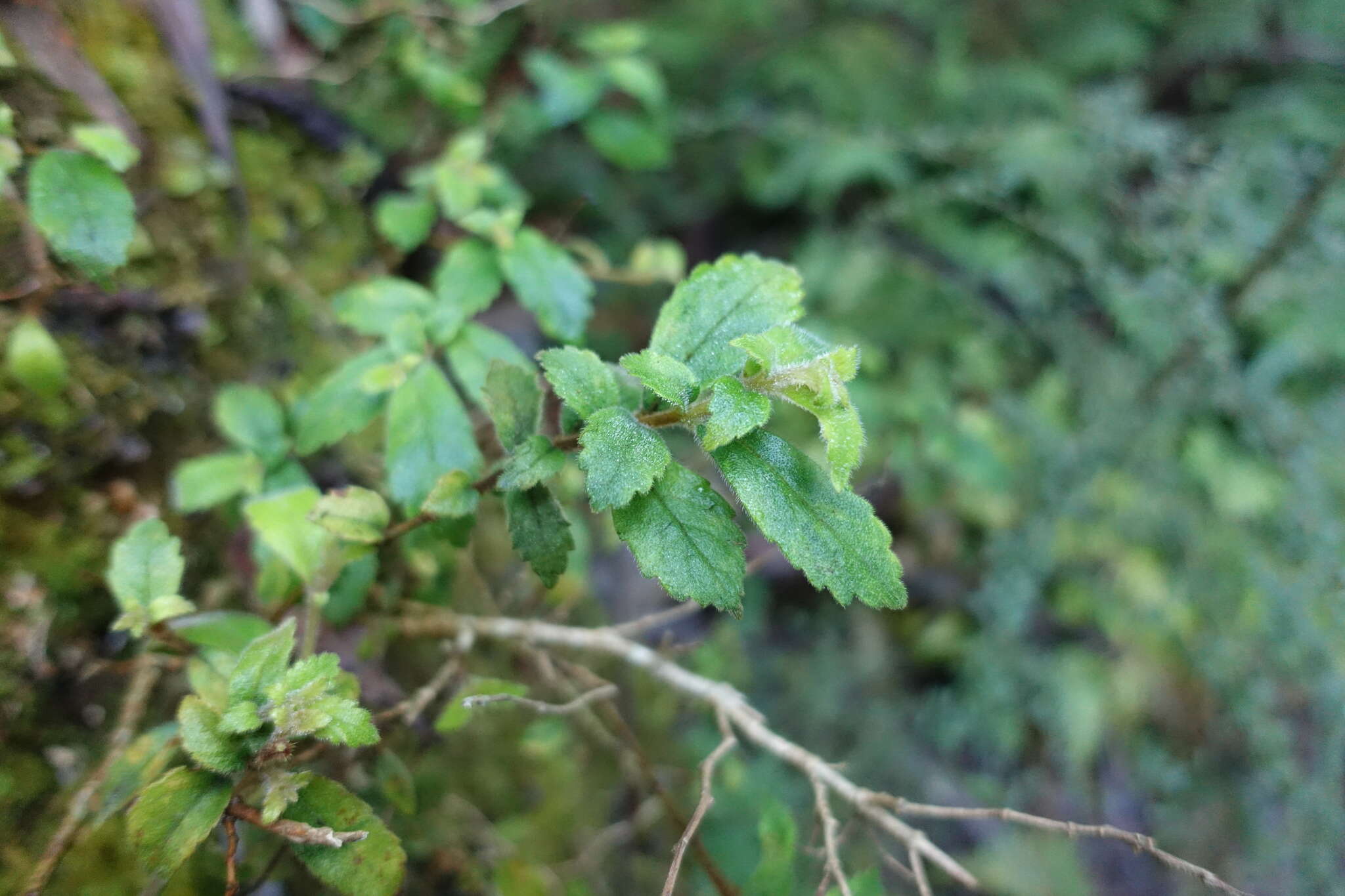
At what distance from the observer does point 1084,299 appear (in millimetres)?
2586

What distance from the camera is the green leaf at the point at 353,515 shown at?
1102 millimetres

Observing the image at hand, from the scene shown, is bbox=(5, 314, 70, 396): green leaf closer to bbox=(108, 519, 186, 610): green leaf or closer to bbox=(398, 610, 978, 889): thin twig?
bbox=(108, 519, 186, 610): green leaf

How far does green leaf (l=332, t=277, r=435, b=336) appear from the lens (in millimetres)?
1314

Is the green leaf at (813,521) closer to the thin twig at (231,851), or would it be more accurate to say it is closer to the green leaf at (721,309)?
the green leaf at (721,309)

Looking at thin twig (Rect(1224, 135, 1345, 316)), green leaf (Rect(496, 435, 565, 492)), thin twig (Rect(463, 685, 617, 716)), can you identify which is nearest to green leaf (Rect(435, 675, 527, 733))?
thin twig (Rect(463, 685, 617, 716))

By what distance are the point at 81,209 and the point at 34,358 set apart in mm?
302

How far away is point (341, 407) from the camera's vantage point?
4.17 ft

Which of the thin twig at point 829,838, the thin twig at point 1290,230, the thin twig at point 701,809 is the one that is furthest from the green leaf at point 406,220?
the thin twig at point 1290,230

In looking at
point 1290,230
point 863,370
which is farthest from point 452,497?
point 1290,230

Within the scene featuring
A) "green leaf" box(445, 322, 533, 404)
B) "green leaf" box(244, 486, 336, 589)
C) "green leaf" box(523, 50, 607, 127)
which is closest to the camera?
"green leaf" box(244, 486, 336, 589)

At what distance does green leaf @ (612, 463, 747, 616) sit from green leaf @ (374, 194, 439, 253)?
3.32 ft

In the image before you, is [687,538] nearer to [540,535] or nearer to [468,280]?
[540,535]

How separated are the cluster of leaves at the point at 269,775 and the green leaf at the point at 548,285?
0.72 meters

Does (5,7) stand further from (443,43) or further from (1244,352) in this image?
(1244,352)
